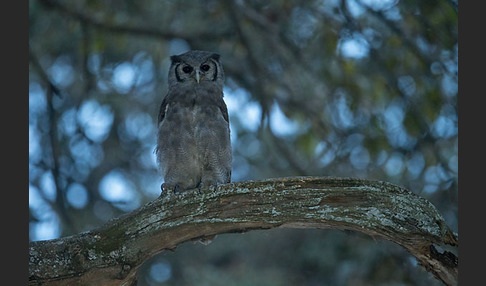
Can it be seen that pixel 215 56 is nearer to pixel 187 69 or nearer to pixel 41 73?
pixel 187 69

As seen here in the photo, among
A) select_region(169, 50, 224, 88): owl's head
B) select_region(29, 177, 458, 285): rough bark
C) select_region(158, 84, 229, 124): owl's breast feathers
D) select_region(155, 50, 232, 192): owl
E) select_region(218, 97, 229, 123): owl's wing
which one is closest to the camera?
select_region(29, 177, 458, 285): rough bark

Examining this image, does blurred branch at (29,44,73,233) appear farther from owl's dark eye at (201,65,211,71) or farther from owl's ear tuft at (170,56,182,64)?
owl's dark eye at (201,65,211,71)

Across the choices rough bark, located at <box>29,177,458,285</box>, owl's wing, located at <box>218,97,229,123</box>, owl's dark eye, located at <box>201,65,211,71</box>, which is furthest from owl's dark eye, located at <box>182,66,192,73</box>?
rough bark, located at <box>29,177,458,285</box>

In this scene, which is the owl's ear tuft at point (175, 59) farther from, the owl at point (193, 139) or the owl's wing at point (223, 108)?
the owl's wing at point (223, 108)

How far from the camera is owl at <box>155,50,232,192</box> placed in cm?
475

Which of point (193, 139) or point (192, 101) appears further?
point (192, 101)

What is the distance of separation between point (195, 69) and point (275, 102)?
1210 mm

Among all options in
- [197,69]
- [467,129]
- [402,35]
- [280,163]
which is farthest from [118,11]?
[467,129]

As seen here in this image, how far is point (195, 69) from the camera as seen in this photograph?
204 inches

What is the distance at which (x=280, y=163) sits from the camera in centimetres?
644

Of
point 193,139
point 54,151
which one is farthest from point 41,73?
point 193,139

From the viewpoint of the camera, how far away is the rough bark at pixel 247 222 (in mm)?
2986

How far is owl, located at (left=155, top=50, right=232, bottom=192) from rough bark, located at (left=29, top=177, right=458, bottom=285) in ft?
4.98

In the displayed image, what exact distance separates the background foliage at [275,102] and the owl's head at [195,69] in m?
0.52
